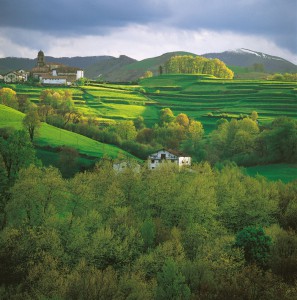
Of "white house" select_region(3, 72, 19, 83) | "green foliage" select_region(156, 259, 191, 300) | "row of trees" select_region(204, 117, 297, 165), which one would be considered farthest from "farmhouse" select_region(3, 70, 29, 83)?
"green foliage" select_region(156, 259, 191, 300)

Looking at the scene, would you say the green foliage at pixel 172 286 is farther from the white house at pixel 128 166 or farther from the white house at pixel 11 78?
the white house at pixel 11 78

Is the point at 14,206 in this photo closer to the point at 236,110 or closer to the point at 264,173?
the point at 264,173

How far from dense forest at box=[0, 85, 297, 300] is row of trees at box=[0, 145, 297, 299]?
9 cm

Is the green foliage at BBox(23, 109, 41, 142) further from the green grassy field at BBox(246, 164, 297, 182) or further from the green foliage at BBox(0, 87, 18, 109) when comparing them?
the green grassy field at BBox(246, 164, 297, 182)

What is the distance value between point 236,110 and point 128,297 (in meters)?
124

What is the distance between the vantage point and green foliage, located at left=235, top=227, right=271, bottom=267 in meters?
44.5

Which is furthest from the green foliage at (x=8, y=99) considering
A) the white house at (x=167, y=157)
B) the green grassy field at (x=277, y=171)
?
the green grassy field at (x=277, y=171)

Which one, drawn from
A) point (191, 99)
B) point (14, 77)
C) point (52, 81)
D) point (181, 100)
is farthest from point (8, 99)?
point (191, 99)

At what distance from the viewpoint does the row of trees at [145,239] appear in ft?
111

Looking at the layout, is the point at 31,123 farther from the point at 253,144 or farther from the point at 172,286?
the point at 172,286

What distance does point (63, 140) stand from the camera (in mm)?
109750

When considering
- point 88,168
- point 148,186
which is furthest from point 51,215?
point 88,168

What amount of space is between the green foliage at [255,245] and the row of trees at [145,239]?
3.3 inches

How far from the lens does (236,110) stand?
5960 inches
